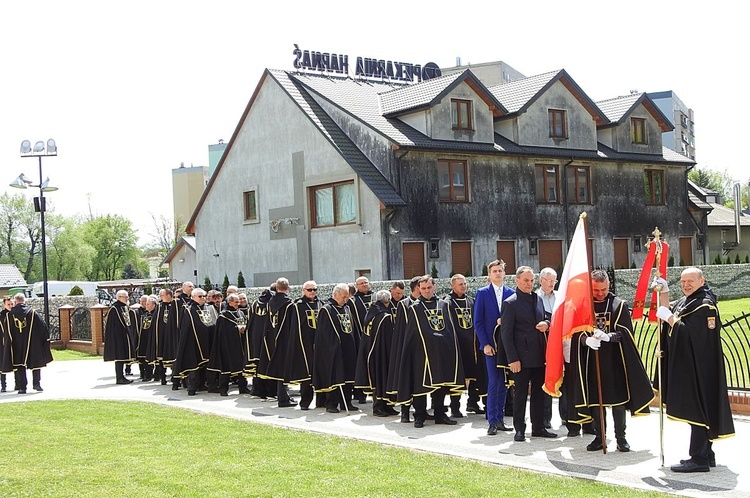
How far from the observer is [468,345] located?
13.6 metres

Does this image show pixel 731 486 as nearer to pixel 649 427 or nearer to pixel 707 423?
pixel 707 423

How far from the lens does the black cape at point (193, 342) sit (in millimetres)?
17547

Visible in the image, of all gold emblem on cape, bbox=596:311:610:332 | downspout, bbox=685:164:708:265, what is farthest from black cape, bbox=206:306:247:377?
downspout, bbox=685:164:708:265

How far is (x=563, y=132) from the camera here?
37500 mm

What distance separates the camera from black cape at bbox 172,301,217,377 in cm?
1755

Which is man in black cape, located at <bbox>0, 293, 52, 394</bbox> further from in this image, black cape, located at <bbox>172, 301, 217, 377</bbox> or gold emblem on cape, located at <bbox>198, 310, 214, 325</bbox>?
gold emblem on cape, located at <bbox>198, 310, 214, 325</bbox>

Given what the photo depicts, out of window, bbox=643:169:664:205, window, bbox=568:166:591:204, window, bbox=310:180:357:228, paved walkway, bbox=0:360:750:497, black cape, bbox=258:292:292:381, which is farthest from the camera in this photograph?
window, bbox=643:169:664:205

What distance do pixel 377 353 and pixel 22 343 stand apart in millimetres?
8892

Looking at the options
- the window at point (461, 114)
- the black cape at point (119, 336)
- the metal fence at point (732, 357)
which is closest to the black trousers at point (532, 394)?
the metal fence at point (732, 357)

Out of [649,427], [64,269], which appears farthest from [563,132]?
[64,269]

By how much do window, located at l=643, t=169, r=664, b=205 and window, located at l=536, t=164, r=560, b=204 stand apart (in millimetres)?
5635

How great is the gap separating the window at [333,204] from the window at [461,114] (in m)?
4.47

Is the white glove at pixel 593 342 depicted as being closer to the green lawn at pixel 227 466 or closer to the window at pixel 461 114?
the green lawn at pixel 227 466

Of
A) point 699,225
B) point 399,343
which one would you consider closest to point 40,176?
point 399,343
